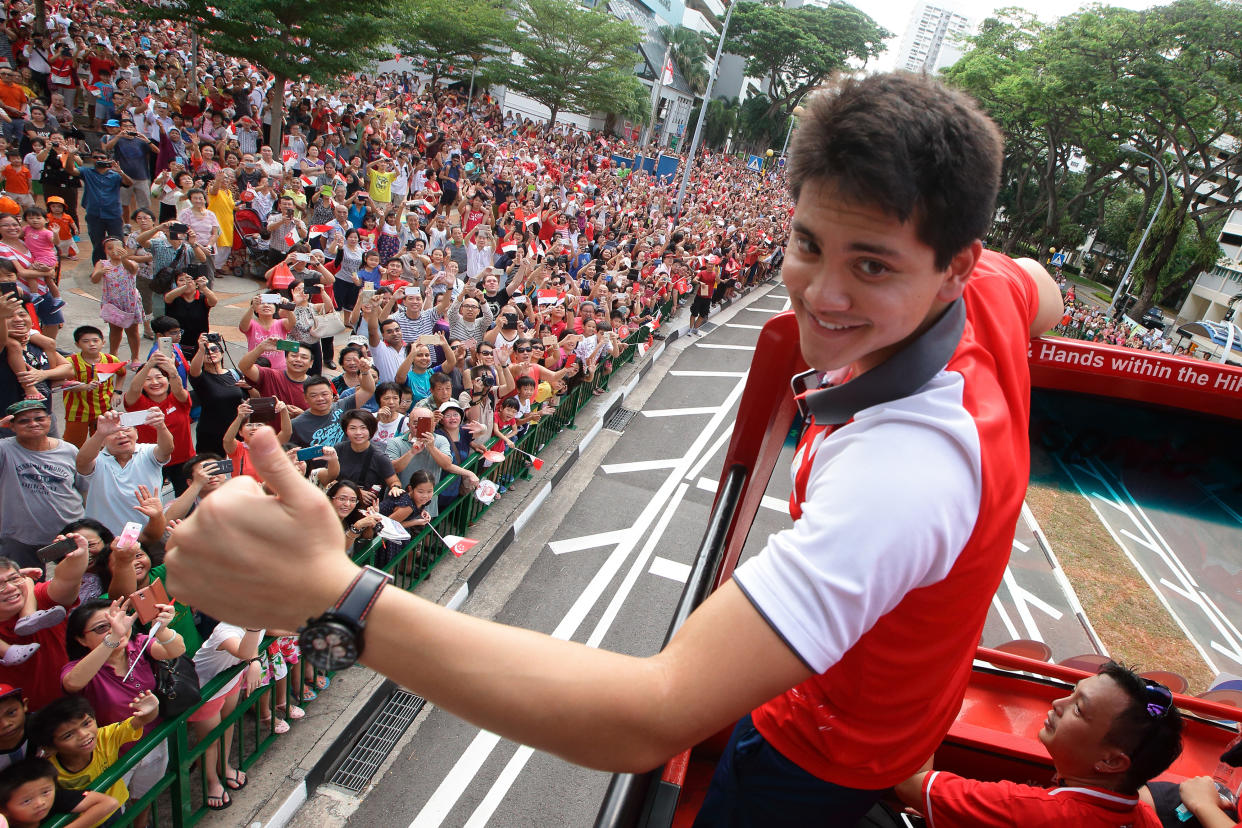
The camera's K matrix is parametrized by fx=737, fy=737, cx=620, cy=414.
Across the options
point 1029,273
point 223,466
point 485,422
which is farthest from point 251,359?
point 1029,273

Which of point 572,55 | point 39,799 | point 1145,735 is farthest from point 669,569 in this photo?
point 572,55

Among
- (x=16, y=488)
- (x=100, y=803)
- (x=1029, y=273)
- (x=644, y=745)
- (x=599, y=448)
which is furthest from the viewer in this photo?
(x=599, y=448)

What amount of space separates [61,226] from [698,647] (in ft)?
40.8

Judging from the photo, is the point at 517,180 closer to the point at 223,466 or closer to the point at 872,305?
the point at 223,466

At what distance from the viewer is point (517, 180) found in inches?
850

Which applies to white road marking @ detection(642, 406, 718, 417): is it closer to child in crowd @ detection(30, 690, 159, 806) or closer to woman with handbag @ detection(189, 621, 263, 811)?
woman with handbag @ detection(189, 621, 263, 811)

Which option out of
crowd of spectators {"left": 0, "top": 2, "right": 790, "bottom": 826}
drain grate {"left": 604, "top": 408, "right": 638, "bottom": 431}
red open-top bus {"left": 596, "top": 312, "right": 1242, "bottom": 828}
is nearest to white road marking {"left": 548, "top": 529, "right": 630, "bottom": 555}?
crowd of spectators {"left": 0, "top": 2, "right": 790, "bottom": 826}

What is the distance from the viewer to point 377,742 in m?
6.15

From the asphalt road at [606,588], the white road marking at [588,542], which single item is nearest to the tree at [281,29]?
the asphalt road at [606,588]

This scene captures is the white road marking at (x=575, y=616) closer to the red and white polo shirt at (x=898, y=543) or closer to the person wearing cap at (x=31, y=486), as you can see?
the red and white polo shirt at (x=898, y=543)

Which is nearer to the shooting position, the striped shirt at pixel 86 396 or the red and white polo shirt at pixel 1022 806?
the red and white polo shirt at pixel 1022 806

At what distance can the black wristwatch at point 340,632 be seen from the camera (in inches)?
38.8

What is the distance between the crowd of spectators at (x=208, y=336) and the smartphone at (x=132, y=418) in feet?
0.05

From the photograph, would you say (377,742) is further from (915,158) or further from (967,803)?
(915,158)
